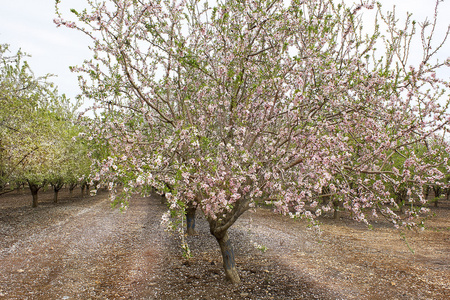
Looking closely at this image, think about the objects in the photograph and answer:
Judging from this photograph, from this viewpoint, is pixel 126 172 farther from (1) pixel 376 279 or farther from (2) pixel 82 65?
(1) pixel 376 279

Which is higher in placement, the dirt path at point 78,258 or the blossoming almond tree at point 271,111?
the blossoming almond tree at point 271,111

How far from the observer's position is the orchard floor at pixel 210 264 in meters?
9.66

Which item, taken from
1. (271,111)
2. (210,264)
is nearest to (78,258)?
(210,264)

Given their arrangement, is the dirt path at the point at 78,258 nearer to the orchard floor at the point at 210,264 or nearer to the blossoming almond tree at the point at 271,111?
the orchard floor at the point at 210,264

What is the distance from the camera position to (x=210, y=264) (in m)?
12.4

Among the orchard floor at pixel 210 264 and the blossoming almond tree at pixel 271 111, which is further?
the orchard floor at pixel 210 264

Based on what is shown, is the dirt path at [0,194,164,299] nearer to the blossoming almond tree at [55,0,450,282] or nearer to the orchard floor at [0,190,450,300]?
the orchard floor at [0,190,450,300]

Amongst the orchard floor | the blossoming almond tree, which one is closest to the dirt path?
the orchard floor

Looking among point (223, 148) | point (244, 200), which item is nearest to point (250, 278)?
point (244, 200)

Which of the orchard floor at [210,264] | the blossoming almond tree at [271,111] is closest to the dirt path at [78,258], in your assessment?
the orchard floor at [210,264]

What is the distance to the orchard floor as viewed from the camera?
966 centimetres

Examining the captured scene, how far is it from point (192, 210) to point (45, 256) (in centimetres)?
774

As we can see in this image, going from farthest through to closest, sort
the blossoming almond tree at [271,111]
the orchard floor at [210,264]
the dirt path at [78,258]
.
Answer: the dirt path at [78,258]
the orchard floor at [210,264]
the blossoming almond tree at [271,111]

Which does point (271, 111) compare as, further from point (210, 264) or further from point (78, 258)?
point (78, 258)
